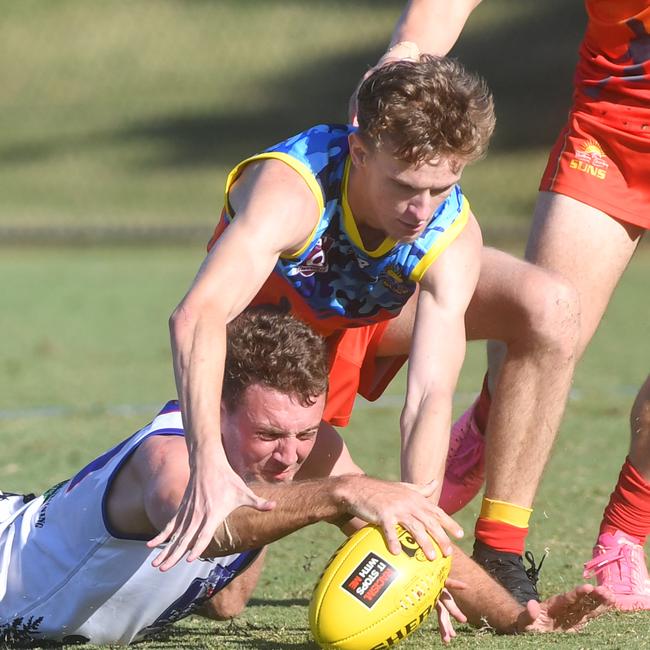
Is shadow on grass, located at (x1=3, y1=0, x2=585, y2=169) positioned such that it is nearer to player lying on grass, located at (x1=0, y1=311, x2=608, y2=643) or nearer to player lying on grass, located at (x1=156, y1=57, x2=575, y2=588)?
player lying on grass, located at (x1=156, y1=57, x2=575, y2=588)

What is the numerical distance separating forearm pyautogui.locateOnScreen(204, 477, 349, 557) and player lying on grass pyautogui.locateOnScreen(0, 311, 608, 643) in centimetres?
15

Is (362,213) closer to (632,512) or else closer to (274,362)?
(274,362)

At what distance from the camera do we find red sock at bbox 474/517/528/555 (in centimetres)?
472

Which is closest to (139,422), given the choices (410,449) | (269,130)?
(410,449)

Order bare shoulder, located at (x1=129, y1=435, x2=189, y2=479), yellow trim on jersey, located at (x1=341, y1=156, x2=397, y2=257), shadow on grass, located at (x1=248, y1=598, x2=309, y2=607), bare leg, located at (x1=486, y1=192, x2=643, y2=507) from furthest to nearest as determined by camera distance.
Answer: shadow on grass, located at (x1=248, y1=598, x2=309, y2=607) → bare leg, located at (x1=486, y1=192, x2=643, y2=507) → yellow trim on jersey, located at (x1=341, y1=156, x2=397, y2=257) → bare shoulder, located at (x1=129, y1=435, x2=189, y2=479)

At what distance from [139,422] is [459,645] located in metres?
4.84

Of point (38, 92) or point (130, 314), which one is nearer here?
point (130, 314)

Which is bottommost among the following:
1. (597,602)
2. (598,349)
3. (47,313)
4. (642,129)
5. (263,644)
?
(47,313)

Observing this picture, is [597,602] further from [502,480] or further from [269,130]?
[269,130]

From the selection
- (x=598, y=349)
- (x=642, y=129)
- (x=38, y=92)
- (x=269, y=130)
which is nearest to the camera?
(x=642, y=129)

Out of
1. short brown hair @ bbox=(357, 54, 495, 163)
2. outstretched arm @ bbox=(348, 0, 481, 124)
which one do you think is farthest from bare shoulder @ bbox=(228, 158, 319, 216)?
outstretched arm @ bbox=(348, 0, 481, 124)

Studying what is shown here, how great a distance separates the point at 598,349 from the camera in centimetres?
1134

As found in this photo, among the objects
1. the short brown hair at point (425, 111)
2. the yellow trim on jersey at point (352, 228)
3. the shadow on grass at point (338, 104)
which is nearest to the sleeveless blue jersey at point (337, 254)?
the yellow trim on jersey at point (352, 228)

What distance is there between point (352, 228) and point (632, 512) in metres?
1.57
